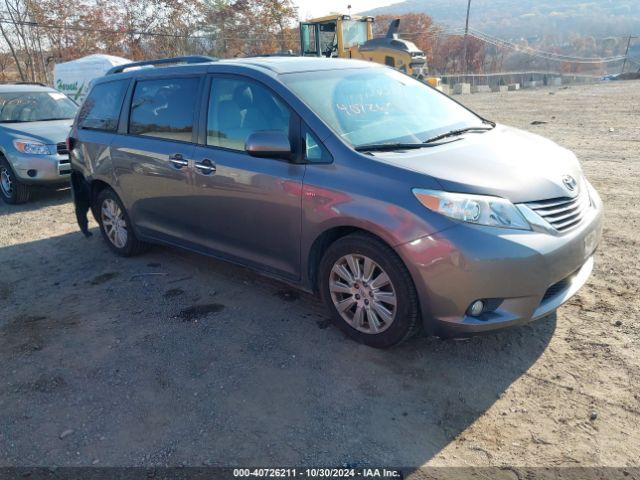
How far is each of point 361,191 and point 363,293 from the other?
26.5 inches

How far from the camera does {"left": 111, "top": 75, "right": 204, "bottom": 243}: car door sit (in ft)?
14.0

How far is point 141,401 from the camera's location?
3.06 m

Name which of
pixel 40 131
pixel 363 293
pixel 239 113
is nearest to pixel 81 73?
pixel 40 131

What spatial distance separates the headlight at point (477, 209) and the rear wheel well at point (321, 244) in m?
0.49

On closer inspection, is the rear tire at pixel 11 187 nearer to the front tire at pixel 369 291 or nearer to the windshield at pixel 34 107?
the windshield at pixel 34 107

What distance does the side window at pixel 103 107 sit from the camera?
16.6 feet

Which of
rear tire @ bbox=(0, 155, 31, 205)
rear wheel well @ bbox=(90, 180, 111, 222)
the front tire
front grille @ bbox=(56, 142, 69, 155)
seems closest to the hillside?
front grille @ bbox=(56, 142, 69, 155)

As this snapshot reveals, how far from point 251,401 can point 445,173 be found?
5.84 feet

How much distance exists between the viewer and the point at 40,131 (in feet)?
26.1

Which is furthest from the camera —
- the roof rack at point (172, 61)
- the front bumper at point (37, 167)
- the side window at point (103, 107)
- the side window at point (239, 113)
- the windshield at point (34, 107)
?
the windshield at point (34, 107)

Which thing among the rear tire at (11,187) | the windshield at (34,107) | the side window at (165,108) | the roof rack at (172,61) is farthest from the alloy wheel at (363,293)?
the windshield at (34,107)

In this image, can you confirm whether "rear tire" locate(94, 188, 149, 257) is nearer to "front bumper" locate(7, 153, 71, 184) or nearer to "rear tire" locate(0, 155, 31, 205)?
"front bumper" locate(7, 153, 71, 184)

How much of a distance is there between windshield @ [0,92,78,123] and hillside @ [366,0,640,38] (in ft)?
364

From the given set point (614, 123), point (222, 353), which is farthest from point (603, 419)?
point (614, 123)
